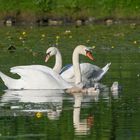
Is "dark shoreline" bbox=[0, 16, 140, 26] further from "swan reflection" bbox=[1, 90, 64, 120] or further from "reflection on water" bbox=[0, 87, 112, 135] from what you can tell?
"reflection on water" bbox=[0, 87, 112, 135]

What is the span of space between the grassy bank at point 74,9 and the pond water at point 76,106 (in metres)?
21.9

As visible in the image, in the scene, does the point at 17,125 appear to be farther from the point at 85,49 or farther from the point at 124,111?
the point at 85,49

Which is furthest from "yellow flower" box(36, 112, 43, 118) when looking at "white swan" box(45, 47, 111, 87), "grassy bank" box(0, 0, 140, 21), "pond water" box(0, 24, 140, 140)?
"grassy bank" box(0, 0, 140, 21)

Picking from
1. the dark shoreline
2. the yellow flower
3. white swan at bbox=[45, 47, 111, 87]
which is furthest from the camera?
the dark shoreline

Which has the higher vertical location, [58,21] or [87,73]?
[58,21]

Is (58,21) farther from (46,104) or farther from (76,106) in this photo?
(76,106)

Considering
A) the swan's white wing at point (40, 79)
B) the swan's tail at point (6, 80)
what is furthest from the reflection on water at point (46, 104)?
the swan's tail at point (6, 80)

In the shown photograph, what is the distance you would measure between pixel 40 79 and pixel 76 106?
153 inches

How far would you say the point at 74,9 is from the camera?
59469 millimetres

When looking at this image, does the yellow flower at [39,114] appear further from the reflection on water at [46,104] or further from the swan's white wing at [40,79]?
the swan's white wing at [40,79]

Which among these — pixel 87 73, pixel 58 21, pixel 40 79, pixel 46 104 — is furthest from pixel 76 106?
pixel 58 21

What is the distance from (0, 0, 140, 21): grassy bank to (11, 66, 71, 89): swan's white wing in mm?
34139

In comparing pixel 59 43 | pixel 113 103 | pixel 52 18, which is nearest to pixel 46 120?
pixel 113 103

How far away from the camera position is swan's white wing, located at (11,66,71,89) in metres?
24.4
